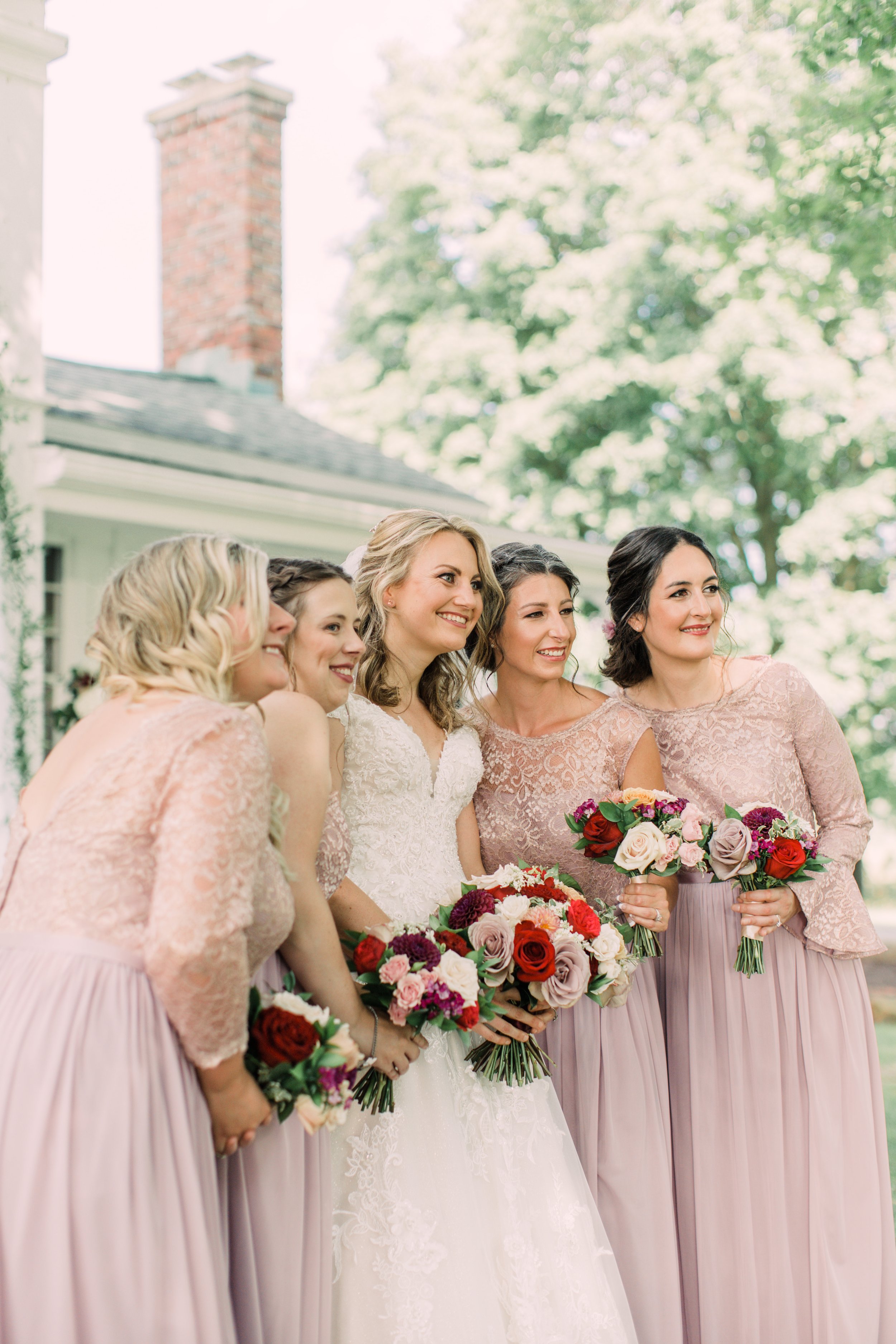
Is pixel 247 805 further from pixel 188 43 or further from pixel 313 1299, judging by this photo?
pixel 188 43

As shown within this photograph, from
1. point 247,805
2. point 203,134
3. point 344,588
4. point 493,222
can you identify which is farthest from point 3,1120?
point 493,222

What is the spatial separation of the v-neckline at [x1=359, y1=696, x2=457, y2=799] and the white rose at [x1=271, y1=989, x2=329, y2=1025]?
1.19m

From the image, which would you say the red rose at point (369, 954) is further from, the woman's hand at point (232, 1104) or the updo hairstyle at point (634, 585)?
the updo hairstyle at point (634, 585)

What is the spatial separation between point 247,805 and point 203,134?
596 inches

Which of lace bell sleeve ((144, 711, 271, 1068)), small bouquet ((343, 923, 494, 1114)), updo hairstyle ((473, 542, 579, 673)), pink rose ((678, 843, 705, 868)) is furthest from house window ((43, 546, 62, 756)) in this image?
lace bell sleeve ((144, 711, 271, 1068))

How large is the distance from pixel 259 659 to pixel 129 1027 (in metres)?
0.80

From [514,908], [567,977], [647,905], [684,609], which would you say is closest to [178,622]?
[514,908]

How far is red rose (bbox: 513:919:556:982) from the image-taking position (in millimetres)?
3402

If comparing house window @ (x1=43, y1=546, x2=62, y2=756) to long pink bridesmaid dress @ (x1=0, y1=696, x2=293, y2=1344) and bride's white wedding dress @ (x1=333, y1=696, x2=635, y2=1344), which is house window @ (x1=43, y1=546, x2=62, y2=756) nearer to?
bride's white wedding dress @ (x1=333, y1=696, x2=635, y2=1344)

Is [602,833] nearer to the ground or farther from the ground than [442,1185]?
farther from the ground

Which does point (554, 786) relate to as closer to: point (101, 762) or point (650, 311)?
point (101, 762)

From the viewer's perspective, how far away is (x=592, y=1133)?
404 cm

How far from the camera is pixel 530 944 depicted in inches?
135

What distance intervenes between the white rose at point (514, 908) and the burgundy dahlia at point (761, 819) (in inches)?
33.8
